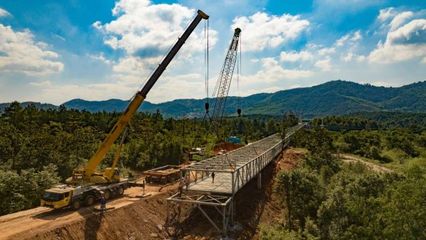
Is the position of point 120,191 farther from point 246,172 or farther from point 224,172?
point 246,172

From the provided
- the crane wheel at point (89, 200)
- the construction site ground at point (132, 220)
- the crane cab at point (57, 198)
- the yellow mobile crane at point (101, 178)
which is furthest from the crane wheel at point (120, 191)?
the crane cab at point (57, 198)

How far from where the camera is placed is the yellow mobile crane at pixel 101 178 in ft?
87.0

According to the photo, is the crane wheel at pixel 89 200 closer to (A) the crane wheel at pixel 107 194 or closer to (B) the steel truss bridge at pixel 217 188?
(A) the crane wheel at pixel 107 194

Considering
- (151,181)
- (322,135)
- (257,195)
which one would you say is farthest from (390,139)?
(151,181)

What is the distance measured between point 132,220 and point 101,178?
5484 mm

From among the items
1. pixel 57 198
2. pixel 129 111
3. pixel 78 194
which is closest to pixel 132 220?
pixel 78 194

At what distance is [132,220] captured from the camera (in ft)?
90.7

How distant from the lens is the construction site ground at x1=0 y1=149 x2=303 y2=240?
23.3m

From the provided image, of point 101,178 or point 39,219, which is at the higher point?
point 101,178

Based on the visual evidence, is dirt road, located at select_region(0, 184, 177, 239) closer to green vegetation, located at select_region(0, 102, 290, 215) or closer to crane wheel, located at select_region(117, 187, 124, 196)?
crane wheel, located at select_region(117, 187, 124, 196)

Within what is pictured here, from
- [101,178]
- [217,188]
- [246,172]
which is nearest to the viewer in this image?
[217,188]

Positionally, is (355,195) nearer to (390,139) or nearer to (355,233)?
(355,233)

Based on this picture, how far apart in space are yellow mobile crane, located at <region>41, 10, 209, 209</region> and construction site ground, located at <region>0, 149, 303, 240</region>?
3.14 feet

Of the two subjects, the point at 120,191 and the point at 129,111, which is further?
the point at 120,191
